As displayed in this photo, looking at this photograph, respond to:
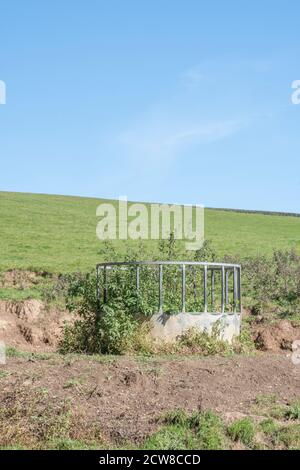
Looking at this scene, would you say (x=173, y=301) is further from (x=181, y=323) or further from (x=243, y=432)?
(x=243, y=432)

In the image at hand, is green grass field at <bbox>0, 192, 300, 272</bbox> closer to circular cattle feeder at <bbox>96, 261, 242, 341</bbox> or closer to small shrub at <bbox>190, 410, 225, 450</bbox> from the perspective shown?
circular cattle feeder at <bbox>96, 261, 242, 341</bbox>

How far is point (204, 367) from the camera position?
1186cm

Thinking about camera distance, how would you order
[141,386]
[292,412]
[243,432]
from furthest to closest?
[141,386] < [292,412] < [243,432]

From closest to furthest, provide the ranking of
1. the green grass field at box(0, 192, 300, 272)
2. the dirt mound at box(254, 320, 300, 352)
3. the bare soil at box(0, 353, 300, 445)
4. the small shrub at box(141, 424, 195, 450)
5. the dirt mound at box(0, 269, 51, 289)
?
1. the small shrub at box(141, 424, 195, 450)
2. the bare soil at box(0, 353, 300, 445)
3. the dirt mound at box(254, 320, 300, 352)
4. the dirt mound at box(0, 269, 51, 289)
5. the green grass field at box(0, 192, 300, 272)

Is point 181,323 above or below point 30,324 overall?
above

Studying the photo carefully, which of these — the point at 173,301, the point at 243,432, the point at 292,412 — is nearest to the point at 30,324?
the point at 173,301

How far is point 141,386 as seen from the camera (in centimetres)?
1071

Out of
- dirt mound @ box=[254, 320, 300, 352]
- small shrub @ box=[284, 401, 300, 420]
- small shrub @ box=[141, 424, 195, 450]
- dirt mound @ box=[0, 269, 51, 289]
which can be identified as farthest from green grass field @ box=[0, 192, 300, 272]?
small shrub @ box=[141, 424, 195, 450]

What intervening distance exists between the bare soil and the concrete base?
223 centimetres

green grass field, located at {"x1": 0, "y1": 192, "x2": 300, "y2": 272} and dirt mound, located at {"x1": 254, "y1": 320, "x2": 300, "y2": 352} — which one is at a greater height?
green grass field, located at {"x1": 0, "y1": 192, "x2": 300, "y2": 272}

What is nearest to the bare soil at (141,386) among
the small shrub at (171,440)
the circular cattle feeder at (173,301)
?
the small shrub at (171,440)

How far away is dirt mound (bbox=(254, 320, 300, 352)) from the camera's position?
2016cm

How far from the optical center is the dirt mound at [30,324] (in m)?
20.5

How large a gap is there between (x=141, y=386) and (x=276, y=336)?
34.8ft
